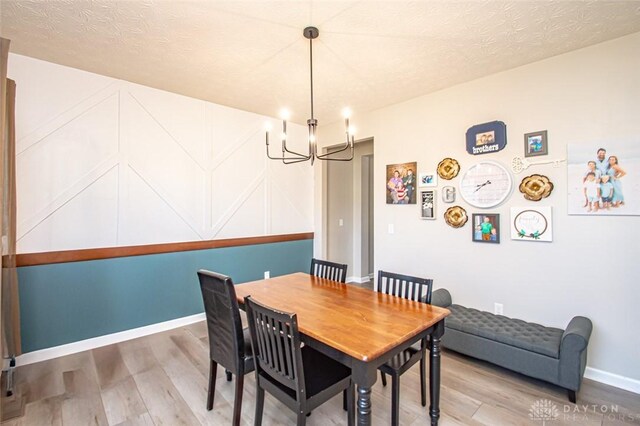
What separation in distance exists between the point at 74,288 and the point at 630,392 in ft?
15.1

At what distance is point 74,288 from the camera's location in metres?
2.75

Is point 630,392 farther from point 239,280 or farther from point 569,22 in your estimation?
point 239,280

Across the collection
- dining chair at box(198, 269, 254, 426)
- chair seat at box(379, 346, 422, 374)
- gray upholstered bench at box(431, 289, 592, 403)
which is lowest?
gray upholstered bench at box(431, 289, 592, 403)

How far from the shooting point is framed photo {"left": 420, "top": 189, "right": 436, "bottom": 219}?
327 centimetres

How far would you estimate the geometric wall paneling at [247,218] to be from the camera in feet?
12.5

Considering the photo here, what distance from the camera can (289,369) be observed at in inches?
Result: 57.0

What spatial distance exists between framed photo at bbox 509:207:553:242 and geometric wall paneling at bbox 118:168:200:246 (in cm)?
342

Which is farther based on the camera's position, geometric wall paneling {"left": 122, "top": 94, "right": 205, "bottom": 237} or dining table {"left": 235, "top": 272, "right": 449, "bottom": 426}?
geometric wall paneling {"left": 122, "top": 94, "right": 205, "bottom": 237}

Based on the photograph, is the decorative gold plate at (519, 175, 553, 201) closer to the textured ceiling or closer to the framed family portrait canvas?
the framed family portrait canvas

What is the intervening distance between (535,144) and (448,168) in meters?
0.77

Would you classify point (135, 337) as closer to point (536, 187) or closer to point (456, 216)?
point (456, 216)

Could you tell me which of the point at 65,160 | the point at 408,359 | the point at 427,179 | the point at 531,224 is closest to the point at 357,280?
the point at 427,179

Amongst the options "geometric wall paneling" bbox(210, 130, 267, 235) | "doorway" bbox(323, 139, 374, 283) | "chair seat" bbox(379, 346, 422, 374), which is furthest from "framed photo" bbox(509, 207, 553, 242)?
"geometric wall paneling" bbox(210, 130, 267, 235)

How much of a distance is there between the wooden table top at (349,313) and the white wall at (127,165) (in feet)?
5.21
